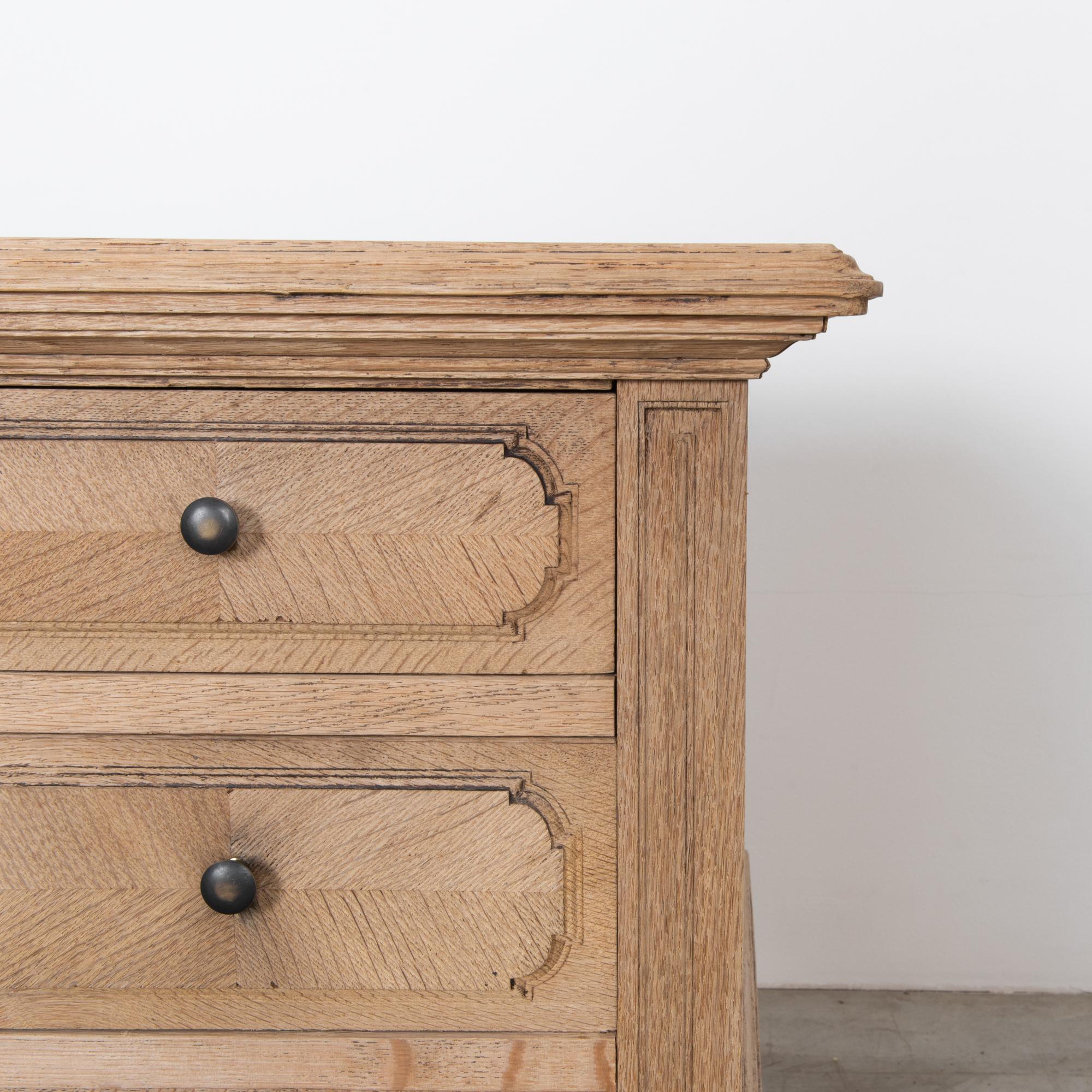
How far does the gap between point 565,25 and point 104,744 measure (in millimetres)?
969

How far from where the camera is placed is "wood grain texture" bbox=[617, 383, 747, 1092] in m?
0.59

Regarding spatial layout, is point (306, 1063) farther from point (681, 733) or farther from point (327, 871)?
point (681, 733)

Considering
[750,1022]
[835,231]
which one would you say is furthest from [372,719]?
[835,231]

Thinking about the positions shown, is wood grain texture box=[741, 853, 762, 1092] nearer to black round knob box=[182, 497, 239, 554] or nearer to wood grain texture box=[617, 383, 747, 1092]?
wood grain texture box=[617, 383, 747, 1092]

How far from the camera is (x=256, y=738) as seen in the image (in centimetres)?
61

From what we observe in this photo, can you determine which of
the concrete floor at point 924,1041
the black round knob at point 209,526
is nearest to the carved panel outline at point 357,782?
the black round knob at point 209,526

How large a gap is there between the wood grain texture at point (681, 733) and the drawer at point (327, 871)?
2 centimetres

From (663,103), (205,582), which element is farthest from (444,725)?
(663,103)

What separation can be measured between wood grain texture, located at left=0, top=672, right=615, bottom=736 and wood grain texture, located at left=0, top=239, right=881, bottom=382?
191 millimetres

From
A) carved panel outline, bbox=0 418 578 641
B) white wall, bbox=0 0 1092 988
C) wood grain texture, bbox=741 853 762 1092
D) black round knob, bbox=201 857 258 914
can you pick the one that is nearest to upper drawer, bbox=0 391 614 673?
carved panel outline, bbox=0 418 578 641

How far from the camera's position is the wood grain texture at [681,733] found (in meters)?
0.59

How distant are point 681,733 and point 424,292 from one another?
0.91 feet

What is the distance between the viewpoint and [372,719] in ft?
1.98

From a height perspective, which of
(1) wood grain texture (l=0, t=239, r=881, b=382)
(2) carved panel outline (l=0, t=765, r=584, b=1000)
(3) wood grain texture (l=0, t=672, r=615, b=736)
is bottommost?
(2) carved panel outline (l=0, t=765, r=584, b=1000)
